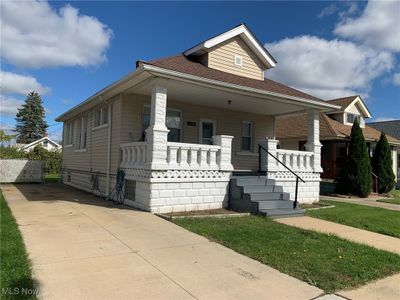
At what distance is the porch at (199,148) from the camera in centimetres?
954

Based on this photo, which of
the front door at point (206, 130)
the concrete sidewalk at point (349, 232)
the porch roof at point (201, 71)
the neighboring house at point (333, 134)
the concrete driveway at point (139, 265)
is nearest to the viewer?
the concrete driveway at point (139, 265)

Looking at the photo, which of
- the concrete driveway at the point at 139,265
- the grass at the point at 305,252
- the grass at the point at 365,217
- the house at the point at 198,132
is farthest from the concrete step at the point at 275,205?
the concrete driveway at the point at 139,265

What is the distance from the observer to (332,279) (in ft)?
15.8

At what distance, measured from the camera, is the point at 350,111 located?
997 inches

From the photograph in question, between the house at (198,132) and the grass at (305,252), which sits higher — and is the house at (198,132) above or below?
above

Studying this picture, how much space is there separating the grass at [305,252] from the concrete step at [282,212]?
908 millimetres

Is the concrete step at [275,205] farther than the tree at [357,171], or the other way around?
the tree at [357,171]

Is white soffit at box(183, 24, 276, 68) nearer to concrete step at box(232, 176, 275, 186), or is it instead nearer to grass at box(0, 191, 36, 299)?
concrete step at box(232, 176, 275, 186)

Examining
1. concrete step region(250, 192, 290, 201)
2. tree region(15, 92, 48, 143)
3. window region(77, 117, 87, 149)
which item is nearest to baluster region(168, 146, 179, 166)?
concrete step region(250, 192, 290, 201)

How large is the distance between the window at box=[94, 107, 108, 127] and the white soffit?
3767 mm

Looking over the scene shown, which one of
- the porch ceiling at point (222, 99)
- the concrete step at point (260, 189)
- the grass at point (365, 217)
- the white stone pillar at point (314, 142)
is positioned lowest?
the grass at point (365, 217)

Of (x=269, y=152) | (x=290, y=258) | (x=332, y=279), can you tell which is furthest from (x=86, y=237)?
(x=269, y=152)

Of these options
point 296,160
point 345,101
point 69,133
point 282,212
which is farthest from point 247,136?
point 345,101

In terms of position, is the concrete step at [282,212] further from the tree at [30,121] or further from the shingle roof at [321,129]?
the tree at [30,121]
